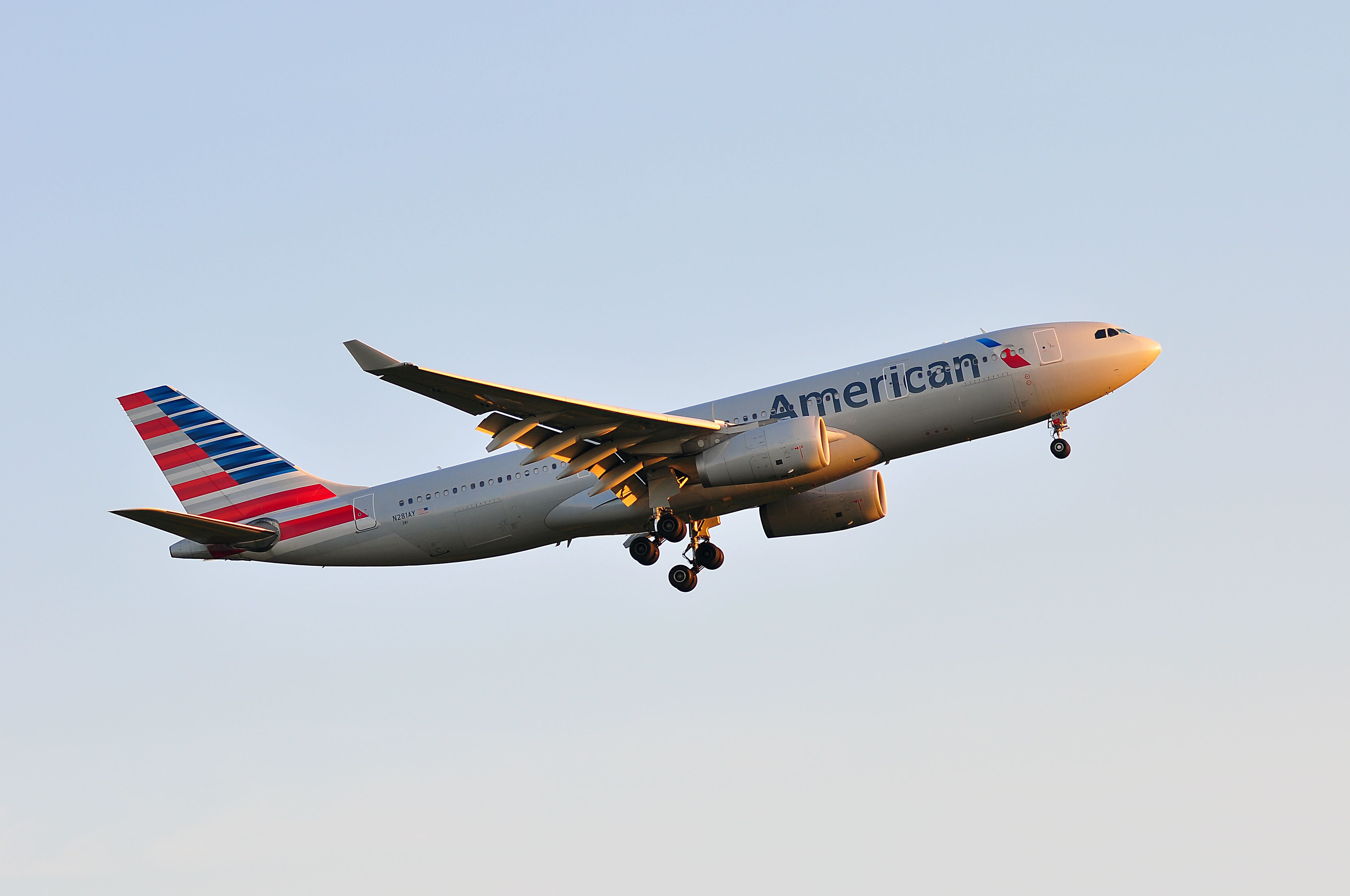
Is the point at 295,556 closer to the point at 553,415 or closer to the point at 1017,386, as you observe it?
the point at 553,415

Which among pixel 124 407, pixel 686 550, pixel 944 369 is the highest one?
pixel 124 407

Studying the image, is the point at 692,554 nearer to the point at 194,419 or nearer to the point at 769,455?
the point at 769,455

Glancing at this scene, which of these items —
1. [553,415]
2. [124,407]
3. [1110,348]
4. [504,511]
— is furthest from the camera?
[124,407]

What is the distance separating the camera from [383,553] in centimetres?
4312

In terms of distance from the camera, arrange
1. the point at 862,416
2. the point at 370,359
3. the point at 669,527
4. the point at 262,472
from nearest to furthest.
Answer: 1. the point at 370,359
2. the point at 862,416
3. the point at 669,527
4. the point at 262,472

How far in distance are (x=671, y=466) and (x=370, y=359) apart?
10610 mm

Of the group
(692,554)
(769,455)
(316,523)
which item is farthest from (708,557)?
(316,523)

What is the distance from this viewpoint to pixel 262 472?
45906mm

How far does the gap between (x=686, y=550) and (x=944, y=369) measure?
33.2 ft

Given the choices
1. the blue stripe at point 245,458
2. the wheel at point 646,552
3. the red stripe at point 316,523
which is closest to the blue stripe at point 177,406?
the blue stripe at point 245,458

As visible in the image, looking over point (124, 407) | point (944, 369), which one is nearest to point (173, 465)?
point (124, 407)

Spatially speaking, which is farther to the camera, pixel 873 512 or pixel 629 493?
pixel 873 512

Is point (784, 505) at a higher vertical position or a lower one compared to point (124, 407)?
lower

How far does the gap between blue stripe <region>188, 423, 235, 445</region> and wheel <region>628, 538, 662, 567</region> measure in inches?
589
